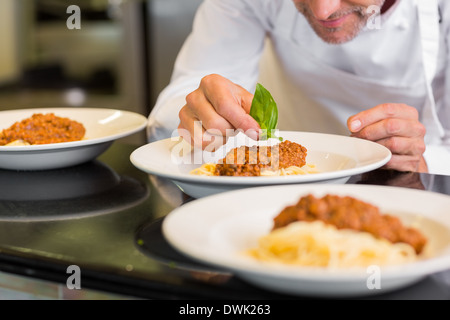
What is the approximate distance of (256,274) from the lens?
600 millimetres

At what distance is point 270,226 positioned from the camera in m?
0.81

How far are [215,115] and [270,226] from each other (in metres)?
0.48

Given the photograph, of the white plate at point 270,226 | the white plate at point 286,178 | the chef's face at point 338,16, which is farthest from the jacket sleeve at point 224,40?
the white plate at point 270,226

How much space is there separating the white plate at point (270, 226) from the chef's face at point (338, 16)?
71cm

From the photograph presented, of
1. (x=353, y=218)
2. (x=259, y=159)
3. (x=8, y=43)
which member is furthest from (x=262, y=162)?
(x=8, y=43)

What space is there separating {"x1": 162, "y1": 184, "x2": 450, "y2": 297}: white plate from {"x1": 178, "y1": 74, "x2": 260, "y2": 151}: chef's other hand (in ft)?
1.07

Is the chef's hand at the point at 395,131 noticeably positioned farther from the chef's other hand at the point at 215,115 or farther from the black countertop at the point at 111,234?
the chef's other hand at the point at 215,115

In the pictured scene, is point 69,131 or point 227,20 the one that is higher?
point 227,20

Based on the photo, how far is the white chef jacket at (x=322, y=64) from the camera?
1760 millimetres

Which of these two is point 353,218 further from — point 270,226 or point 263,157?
point 263,157

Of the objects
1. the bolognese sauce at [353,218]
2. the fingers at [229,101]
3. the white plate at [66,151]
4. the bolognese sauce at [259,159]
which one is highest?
the fingers at [229,101]

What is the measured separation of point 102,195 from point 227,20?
1124 millimetres
